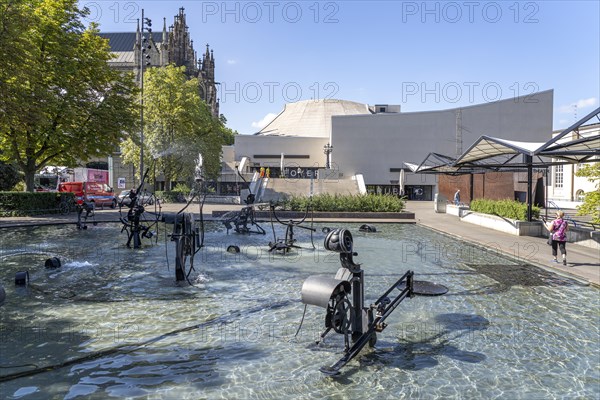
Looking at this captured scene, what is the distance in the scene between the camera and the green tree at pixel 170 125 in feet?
148

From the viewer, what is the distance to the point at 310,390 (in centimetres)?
515

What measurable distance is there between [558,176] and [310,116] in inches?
2422

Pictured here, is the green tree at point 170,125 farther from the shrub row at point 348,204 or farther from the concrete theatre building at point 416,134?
the shrub row at point 348,204

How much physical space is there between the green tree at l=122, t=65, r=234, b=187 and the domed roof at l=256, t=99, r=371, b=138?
52505 millimetres

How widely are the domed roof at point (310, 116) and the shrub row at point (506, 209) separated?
7226 cm

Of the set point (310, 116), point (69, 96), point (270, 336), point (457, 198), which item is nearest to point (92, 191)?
point (69, 96)

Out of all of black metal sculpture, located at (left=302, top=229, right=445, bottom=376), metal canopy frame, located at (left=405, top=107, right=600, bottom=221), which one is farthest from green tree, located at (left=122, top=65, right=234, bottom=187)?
black metal sculpture, located at (left=302, top=229, right=445, bottom=376)

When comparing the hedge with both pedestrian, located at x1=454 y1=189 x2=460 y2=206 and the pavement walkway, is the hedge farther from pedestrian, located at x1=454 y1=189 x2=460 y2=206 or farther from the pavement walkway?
pedestrian, located at x1=454 y1=189 x2=460 y2=206

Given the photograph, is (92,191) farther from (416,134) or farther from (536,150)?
(416,134)

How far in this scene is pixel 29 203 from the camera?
28.0 m

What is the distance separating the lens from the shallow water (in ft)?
17.3

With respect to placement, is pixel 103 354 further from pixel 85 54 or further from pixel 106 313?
pixel 85 54

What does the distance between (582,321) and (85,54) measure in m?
32.5

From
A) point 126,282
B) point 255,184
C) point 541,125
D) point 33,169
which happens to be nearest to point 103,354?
point 126,282
